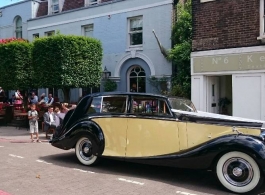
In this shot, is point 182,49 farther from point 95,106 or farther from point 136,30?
point 95,106

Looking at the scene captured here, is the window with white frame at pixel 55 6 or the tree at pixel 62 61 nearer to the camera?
the tree at pixel 62 61

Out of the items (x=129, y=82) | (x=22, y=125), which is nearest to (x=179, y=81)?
(x=129, y=82)

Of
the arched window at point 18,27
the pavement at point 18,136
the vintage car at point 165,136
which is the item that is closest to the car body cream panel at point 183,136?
the vintage car at point 165,136

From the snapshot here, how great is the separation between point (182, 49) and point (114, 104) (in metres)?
8.60

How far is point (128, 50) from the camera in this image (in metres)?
17.5

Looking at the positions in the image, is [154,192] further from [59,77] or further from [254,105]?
[59,77]

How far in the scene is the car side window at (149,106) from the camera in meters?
6.38

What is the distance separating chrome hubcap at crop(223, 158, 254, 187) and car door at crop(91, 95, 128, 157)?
2.17m

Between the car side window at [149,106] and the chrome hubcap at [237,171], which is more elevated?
the car side window at [149,106]

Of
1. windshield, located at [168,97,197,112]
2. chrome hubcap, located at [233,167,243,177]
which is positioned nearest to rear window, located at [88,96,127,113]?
windshield, located at [168,97,197,112]

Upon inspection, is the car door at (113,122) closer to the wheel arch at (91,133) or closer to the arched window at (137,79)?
the wheel arch at (91,133)

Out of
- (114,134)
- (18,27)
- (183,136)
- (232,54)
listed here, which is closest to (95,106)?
(114,134)

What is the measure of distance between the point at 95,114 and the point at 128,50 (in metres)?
10.8

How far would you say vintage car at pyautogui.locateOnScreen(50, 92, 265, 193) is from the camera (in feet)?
17.7
